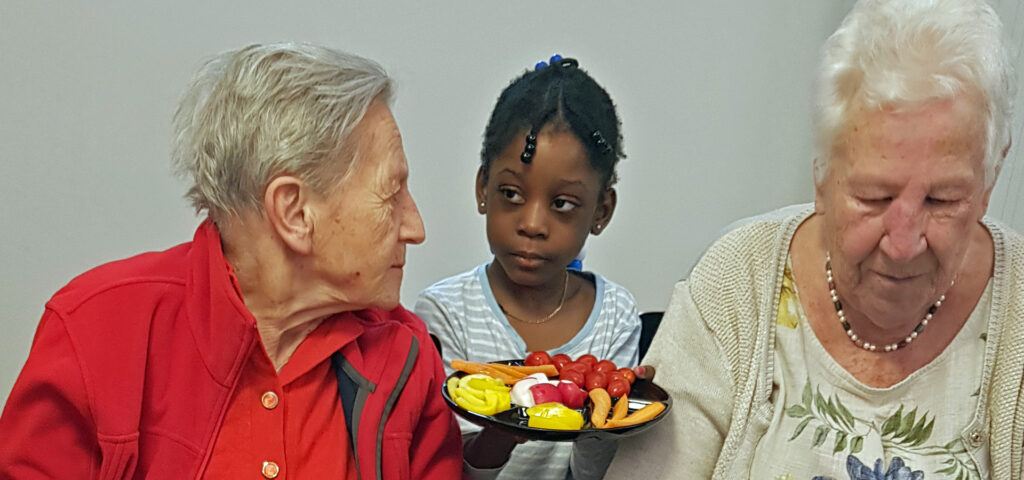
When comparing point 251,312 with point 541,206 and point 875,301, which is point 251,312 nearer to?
Result: point 541,206

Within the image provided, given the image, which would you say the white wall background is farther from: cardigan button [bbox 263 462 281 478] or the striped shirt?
cardigan button [bbox 263 462 281 478]

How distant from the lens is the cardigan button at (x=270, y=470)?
1.33 m

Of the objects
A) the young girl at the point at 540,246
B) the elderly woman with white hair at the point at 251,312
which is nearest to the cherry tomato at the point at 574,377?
the elderly woman with white hair at the point at 251,312

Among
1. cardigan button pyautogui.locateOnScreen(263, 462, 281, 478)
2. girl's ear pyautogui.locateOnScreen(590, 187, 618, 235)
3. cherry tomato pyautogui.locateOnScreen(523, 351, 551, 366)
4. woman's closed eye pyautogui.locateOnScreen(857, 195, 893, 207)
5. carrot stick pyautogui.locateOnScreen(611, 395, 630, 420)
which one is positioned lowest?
cardigan button pyautogui.locateOnScreen(263, 462, 281, 478)

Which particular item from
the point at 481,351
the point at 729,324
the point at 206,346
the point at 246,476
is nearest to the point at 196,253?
the point at 206,346

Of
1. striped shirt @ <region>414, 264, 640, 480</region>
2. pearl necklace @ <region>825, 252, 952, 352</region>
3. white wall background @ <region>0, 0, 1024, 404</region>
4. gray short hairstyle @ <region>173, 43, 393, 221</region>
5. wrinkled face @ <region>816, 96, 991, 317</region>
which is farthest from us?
white wall background @ <region>0, 0, 1024, 404</region>

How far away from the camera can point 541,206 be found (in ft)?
6.10

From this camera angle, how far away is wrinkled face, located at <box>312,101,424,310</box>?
1.36 meters

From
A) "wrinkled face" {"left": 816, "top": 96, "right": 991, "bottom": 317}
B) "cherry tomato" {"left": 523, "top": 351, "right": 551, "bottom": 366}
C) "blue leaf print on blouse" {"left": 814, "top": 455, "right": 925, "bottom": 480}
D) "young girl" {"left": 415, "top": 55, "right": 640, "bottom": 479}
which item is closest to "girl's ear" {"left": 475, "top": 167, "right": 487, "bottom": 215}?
"young girl" {"left": 415, "top": 55, "right": 640, "bottom": 479}

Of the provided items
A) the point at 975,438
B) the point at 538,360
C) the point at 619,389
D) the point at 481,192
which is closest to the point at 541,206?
the point at 481,192

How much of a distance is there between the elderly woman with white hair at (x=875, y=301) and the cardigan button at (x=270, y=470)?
510mm

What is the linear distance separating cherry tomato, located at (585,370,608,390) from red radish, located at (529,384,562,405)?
0.07m

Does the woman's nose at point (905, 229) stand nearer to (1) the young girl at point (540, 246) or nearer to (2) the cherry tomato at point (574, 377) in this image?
(2) the cherry tomato at point (574, 377)

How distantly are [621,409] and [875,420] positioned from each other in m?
0.37
